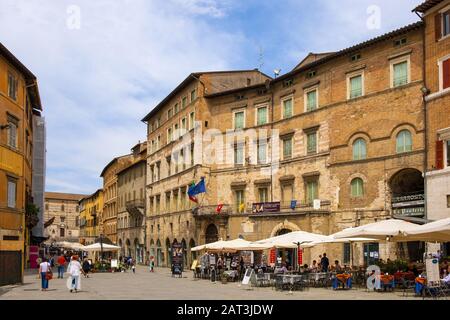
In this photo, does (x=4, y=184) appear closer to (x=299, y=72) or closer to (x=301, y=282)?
(x=301, y=282)

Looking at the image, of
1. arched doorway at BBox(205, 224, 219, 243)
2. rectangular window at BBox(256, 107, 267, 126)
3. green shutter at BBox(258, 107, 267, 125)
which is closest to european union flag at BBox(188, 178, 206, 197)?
arched doorway at BBox(205, 224, 219, 243)

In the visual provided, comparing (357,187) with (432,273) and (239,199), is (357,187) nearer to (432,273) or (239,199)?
(239,199)

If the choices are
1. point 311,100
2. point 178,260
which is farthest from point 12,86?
point 311,100

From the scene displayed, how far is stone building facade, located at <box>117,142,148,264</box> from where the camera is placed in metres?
68.1

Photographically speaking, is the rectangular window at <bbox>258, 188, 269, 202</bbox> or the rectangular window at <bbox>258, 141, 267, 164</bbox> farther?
the rectangular window at <bbox>258, 141, 267, 164</bbox>

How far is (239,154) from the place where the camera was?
46719mm

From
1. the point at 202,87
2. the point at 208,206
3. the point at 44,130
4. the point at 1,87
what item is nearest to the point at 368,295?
the point at 1,87

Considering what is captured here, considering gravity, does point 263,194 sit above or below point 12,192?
above

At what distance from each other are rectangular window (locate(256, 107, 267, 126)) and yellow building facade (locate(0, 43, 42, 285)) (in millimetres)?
18528

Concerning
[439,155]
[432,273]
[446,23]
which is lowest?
[432,273]

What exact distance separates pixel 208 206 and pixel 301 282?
864 inches

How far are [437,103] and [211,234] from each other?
2373 centimetres

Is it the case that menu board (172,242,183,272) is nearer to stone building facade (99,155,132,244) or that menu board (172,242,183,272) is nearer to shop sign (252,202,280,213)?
shop sign (252,202,280,213)

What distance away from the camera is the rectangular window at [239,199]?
1809 inches
